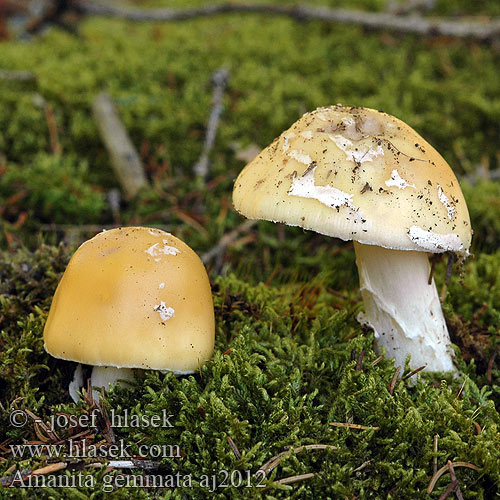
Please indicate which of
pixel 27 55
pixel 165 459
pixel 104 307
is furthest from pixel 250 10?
pixel 165 459

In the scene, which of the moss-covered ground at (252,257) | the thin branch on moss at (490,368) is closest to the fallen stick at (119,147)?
the moss-covered ground at (252,257)

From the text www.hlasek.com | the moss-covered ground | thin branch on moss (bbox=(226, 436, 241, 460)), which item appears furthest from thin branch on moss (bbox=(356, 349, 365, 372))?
the text www.hlasek.com

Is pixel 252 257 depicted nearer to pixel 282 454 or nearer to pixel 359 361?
pixel 359 361

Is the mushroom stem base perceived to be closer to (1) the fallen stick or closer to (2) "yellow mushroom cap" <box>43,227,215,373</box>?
(2) "yellow mushroom cap" <box>43,227,215,373</box>

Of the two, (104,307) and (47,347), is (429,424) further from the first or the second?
(47,347)
